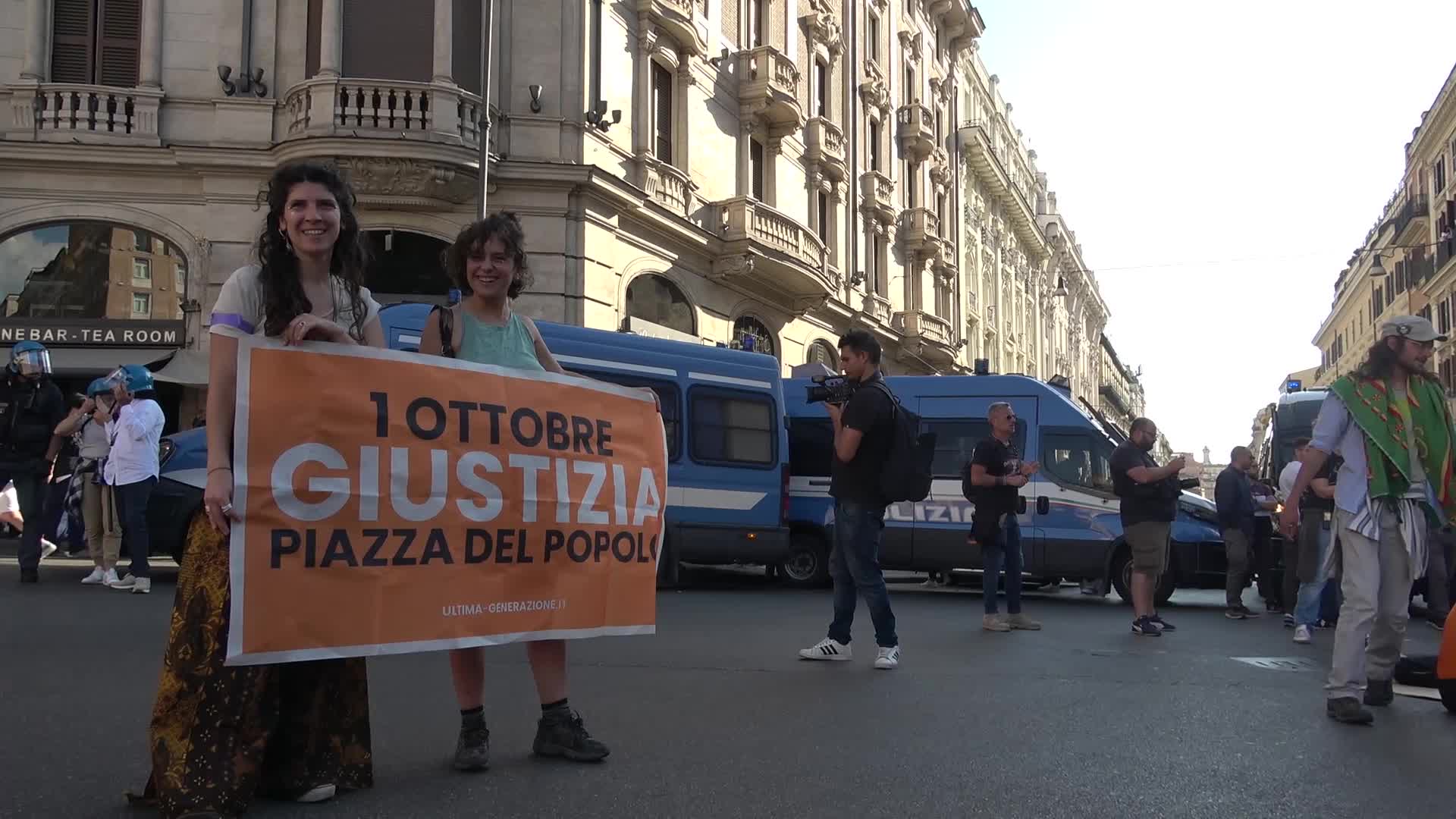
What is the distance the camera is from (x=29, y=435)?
10359mm

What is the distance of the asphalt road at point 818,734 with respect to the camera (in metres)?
3.81

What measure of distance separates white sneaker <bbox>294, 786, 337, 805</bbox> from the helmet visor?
8.20 meters

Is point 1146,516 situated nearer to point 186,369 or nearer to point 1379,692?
point 1379,692

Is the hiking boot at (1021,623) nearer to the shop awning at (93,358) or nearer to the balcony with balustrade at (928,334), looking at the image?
the shop awning at (93,358)

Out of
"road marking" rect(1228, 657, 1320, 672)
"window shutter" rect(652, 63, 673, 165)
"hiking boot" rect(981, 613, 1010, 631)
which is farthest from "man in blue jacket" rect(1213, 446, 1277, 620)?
"window shutter" rect(652, 63, 673, 165)

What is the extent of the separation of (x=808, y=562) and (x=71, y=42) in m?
14.6

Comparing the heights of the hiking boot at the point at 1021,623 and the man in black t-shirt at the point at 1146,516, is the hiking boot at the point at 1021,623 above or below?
below

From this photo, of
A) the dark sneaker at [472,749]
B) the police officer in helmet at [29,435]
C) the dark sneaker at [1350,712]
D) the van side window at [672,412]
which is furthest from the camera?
the van side window at [672,412]

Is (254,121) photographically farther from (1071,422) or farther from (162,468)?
(1071,422)

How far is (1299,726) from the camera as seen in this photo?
5359 mm

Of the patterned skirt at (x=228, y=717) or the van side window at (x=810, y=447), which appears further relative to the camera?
the van side window at (x=810, y=447)

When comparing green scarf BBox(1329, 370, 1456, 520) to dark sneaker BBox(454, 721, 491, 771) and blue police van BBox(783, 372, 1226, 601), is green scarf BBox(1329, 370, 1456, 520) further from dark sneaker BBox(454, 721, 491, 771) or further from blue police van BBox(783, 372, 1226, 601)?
blue police van BBox(783, 372, 1226, 601)

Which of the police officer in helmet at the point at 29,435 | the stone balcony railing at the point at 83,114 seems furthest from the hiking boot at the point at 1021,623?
the stone balcony railing at the point at 83,114

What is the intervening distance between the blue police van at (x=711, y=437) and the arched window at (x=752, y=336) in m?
12.1
